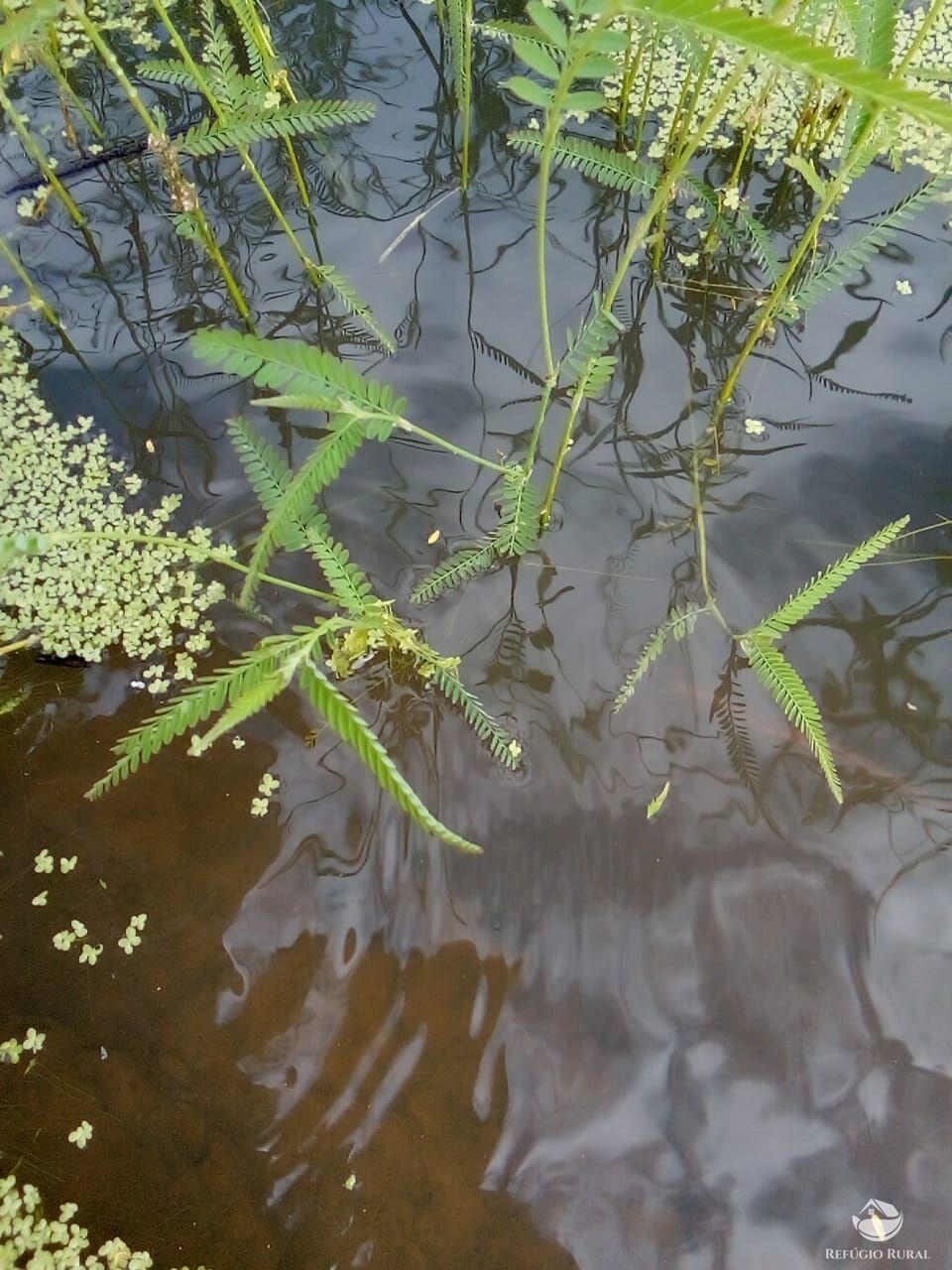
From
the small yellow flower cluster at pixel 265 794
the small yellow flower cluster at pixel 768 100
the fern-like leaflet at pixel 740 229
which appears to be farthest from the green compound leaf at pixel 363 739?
the small yellow flower cluster at pixel 768 100

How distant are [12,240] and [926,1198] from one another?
2.08 meters

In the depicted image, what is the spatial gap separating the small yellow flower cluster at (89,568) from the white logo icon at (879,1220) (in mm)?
1116

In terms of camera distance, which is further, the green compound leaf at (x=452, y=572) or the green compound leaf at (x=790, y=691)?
the green compound leaf at (x=452, y=572)

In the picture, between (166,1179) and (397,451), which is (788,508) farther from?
(166,1179)

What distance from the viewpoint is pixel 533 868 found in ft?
3.97

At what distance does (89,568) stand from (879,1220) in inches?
54.1

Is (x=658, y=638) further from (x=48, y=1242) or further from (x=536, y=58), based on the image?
(x=48, y=1242)

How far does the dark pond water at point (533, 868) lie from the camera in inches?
42.1

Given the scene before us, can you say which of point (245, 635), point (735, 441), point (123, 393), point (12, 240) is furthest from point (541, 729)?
point (12, 240)

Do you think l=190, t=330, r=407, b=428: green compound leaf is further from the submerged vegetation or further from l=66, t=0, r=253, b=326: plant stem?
l=66, t=0, r=253, b=326: plant stem

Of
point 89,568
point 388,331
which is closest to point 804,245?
point 388,331

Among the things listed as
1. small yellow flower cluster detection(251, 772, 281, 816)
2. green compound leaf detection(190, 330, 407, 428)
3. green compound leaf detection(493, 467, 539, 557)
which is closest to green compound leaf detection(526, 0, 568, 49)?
green compound leaf detection(190, 330, 407, 428)

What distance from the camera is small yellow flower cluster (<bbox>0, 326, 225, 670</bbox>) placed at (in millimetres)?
1327

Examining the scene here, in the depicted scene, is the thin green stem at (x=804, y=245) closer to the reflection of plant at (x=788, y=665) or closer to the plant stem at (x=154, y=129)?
the reflection of plant at (x=788, y=665)
